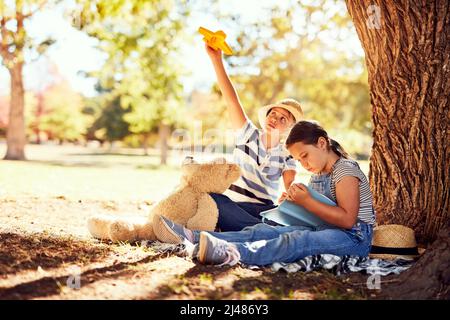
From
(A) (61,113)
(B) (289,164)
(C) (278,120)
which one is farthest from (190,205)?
(A) (61,113)

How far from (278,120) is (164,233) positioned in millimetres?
1414

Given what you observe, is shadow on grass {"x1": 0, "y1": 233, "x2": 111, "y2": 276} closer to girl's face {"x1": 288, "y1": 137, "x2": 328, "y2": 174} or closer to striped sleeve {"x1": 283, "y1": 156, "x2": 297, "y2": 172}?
girl's face {"x1": 288, "y1": 137, "x2": 328, "y2": 174}

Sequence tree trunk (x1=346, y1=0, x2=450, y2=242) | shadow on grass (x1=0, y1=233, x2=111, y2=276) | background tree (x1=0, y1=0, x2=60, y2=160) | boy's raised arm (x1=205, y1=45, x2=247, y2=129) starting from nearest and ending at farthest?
shadow on grass (x1=0, y1=233, x2=111, y2=276)
tree trunk (x1=346, y1=0, x2=450, y2=242)
boy's raised arm (x1=205, y1=45, x2=247, y2=129)
background tree (x1=0, y1=0, x2=60, y2=160)

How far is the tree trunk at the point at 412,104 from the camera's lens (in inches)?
156

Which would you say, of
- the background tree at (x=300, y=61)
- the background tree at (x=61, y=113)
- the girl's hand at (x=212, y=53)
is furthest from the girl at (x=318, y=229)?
the background tree at (x=61, y=113)

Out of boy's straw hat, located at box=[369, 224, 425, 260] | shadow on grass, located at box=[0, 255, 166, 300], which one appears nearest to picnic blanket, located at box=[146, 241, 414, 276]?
boy's straw hat, located at box=[369, 224, 425, 260]

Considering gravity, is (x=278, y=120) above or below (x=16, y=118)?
below

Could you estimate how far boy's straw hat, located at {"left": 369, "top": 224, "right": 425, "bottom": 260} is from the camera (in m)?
3.70

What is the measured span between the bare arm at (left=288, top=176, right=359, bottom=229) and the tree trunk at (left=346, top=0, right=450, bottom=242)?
0.95 m

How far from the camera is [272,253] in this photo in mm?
3340

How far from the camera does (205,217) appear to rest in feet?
13.4

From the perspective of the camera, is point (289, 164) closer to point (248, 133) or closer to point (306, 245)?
point (248, 133)

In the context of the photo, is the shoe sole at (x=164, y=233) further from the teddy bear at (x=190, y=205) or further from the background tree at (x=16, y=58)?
the background tree at (x=16, y=58)

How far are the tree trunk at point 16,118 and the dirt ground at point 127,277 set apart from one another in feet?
49.7
